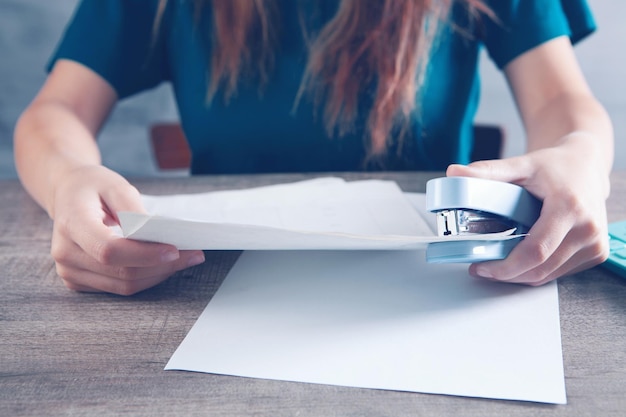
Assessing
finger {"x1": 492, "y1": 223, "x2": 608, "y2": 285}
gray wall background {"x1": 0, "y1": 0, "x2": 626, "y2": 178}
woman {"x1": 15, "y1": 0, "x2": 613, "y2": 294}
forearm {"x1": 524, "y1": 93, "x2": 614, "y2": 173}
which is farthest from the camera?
gray wall background {"x1": 0, "y1": 0, "x2": 626, "y2": 178}

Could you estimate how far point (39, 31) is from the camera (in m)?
1.37

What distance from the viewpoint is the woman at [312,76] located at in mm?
700

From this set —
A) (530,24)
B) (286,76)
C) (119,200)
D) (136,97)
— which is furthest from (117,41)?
(136,97)

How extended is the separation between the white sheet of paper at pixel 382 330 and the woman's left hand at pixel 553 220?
0.07ft

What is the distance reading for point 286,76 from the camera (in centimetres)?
77

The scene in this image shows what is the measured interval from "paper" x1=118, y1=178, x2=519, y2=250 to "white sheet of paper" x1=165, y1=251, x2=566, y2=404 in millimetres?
37

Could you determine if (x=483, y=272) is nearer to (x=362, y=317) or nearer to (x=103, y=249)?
(x=362, y=317)

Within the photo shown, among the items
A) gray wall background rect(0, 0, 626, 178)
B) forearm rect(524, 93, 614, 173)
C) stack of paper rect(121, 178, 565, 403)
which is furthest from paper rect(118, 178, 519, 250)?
gray wall background rect(0, 0, 626, 178)

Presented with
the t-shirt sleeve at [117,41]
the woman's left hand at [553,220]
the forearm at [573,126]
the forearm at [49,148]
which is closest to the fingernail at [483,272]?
the woman's left hand at [553,220]

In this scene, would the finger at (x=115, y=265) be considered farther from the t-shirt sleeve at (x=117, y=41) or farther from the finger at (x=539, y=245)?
the t-shirt sleeve at (x=117, y=41)

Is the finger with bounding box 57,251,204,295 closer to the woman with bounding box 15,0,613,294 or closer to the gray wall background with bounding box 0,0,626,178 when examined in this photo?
the woman with bounding box 15,0,613,294

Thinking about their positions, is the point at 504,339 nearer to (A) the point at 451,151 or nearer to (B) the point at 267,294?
(B) the point at 267,294

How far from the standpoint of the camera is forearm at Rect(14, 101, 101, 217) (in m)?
0.54

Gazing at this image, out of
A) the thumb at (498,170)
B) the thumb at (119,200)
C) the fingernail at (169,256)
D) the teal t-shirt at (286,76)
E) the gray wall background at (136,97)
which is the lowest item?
the gray wall background at (136,97)
